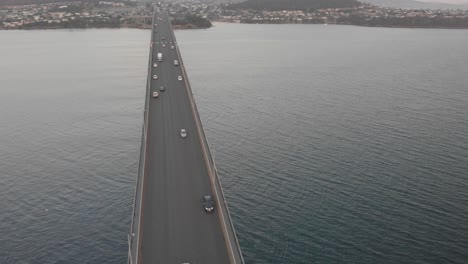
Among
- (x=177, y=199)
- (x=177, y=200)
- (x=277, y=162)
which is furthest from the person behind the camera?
(x=277, y=162)

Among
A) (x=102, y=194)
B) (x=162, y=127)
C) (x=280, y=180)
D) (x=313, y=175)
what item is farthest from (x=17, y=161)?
(x=313, y=175)

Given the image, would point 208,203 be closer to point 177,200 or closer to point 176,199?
point 177,200

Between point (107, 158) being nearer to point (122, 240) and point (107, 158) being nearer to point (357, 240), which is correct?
point (122, 240)

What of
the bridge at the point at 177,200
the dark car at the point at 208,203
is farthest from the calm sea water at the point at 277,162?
the dark car at the point at 208,203

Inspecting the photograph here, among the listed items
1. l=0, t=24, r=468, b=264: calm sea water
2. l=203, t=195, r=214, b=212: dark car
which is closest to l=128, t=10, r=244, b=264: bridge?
l=203, t=195, r=214, b=212: dark car

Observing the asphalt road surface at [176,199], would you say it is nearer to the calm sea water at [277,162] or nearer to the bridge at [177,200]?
the bridge at [177,200]

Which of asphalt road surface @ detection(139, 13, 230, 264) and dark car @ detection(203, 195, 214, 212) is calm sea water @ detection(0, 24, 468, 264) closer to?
asphalt road surface @ detection(139, 13, 230, 264)

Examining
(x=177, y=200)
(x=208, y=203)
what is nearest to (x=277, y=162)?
(x=177, y=200)

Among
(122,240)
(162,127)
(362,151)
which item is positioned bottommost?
(122,240)
